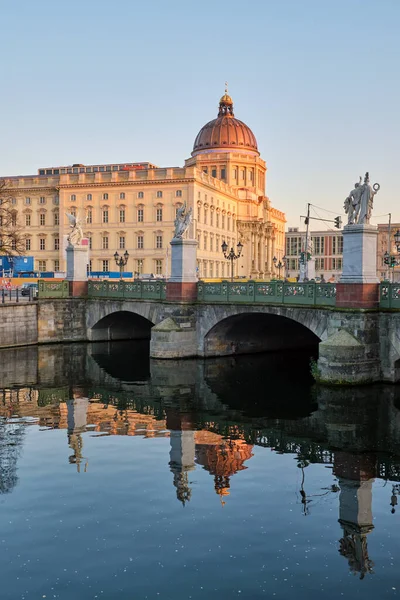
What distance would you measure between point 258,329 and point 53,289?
551 inches

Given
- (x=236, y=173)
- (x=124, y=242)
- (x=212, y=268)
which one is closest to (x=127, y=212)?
(x=124, y=242)

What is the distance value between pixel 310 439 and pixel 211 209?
8322cm

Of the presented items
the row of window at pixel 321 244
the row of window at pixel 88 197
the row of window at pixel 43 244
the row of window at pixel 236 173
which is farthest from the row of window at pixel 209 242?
the row of window at pixel 321 244

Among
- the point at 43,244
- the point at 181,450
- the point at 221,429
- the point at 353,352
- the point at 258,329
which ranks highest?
the point at 43,244

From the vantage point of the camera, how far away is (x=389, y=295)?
2880 cm

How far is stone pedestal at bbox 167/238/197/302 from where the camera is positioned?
37.3 meters

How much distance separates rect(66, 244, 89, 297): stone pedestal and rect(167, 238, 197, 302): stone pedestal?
1020 centimetres

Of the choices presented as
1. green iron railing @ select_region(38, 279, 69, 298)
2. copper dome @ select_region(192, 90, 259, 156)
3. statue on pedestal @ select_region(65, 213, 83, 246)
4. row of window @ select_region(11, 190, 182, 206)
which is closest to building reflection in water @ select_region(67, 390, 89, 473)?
green iron railing @ select_region(38, 279, 69, 298)

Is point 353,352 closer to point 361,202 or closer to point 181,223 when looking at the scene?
point 361,202

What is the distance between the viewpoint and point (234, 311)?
3591 centimetres

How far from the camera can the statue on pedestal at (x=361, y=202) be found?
1129 inches

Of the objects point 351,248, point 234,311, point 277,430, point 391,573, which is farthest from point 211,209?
point 391,573

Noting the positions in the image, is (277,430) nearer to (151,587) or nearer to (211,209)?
(151,587)

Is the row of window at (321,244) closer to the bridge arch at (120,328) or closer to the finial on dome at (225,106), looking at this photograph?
the finial on dome at (225,106)
